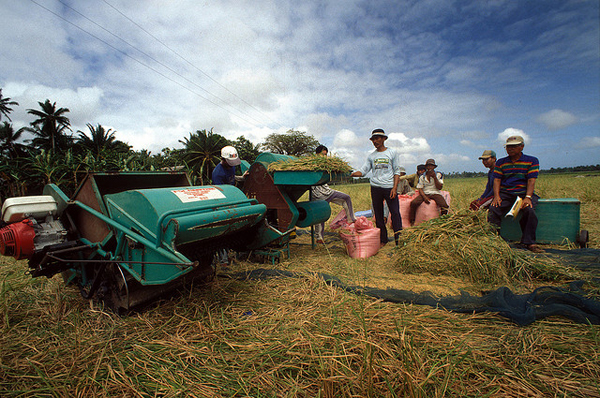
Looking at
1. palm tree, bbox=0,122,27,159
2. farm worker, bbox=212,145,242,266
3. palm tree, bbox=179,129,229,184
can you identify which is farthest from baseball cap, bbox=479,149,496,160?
palm tree, bbox=0,122,27,159

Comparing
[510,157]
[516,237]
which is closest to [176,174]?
[510,157]

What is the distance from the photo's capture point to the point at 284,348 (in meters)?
1.90

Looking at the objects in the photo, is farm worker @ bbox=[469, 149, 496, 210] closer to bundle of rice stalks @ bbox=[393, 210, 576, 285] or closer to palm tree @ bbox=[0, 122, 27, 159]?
bundle of rice stalks @ bbox=[393, 210, 576, 285]

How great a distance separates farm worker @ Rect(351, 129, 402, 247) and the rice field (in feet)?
6.74

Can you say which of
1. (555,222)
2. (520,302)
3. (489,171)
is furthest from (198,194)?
(489,171)

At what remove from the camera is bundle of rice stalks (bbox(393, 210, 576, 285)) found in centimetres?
316

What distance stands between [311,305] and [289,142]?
54960 mm

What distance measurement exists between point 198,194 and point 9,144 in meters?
45.2

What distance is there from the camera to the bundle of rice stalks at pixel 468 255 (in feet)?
10.4

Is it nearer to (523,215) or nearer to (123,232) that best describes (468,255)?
(523,215)

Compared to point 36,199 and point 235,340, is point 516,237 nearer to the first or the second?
point 235,340

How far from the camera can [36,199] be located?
103 inches

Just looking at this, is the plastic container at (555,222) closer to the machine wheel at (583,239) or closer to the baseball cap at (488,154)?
the machine wheel at (583,239)

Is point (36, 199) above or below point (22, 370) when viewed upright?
above
